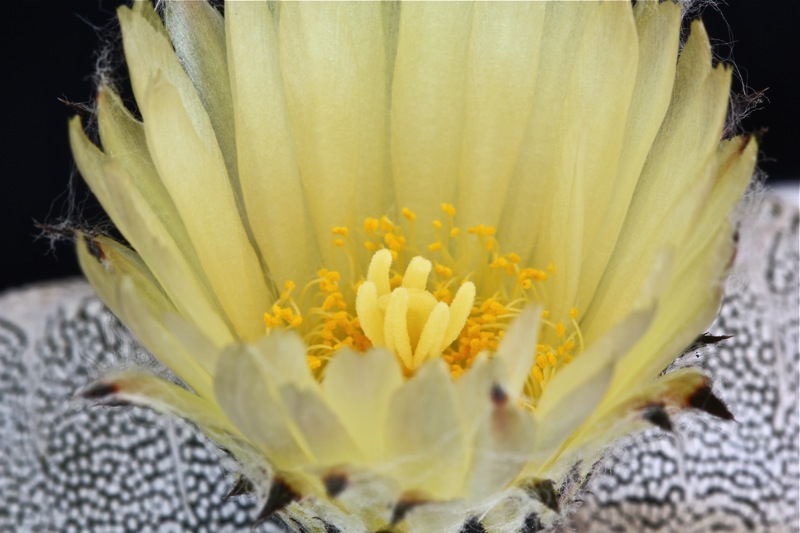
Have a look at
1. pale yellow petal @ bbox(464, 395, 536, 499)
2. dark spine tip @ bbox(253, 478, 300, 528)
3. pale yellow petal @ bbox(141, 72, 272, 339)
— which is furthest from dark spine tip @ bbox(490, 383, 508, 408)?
pale yellow petal @ bbox(141, 72, 272, 339)

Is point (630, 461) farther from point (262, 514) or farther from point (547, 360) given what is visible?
point (262, 514)

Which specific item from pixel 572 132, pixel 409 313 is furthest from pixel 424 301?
pixel 572 132

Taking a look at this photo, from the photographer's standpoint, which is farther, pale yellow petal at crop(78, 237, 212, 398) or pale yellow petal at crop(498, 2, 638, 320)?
pale yellow petal at crop(498, 2, 638, 320)

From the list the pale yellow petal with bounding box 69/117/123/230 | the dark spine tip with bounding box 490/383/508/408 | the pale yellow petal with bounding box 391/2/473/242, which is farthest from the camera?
the pale yellow petal with bounding box 391/2/473/242

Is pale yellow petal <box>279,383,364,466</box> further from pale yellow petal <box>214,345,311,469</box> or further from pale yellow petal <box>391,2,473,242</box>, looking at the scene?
pale yellow petal <box>391,2,473,242</box>

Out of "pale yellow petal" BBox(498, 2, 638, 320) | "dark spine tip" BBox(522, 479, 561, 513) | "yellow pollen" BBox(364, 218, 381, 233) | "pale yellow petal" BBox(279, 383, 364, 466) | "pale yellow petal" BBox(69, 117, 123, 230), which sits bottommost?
"dark spine tip" BBox(522, 479, 561, 513)

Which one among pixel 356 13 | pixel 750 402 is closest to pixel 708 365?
pixel 750 402
